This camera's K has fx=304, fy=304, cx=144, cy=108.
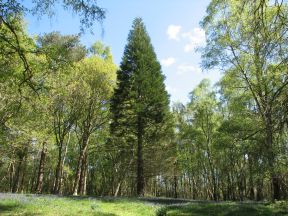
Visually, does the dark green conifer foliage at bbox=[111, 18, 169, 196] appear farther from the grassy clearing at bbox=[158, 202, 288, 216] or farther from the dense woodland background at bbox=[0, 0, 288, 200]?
the grassy clearing at bbox=[158, 202, 288, 216]

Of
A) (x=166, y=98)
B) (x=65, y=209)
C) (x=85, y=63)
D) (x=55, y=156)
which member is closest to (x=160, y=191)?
(x=55, y=156)

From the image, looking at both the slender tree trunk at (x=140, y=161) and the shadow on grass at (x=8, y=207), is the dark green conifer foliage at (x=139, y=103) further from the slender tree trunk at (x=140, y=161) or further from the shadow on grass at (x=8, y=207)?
the shadow on grass at (x=8, y=207)

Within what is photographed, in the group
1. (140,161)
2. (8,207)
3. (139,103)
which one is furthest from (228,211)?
(139,103)

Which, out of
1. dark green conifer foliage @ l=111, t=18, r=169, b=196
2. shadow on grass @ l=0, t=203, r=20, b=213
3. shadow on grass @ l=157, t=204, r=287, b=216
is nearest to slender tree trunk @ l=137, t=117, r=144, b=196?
dark green conifer foliage @ l=111, t=18, r=169, b=196

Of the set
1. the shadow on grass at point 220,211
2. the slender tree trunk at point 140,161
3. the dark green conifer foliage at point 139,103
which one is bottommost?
the shadow on grass at point 220,211

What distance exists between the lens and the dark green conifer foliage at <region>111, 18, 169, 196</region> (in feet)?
103

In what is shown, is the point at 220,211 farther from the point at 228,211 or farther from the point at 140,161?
the point at 140,161

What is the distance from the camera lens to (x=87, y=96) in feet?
97.7

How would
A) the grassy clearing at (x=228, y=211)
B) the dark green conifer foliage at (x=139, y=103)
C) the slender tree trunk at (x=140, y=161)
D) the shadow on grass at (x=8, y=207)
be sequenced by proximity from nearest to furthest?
the shadow on grass at (x=8, y=207), the grassy clearing at (x=228, y=211), the slender tree trunk at (x=140, y=161), the dark green conifer foliage at (x=139, y=103)

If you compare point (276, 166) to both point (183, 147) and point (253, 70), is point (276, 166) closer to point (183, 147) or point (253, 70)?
point (253, 70)

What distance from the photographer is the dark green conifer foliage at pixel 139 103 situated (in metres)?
31.3

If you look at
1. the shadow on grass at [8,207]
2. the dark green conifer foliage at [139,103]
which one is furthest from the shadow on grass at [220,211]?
the dark green conifer foliage at [139,103]

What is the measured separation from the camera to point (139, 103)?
31188 mm

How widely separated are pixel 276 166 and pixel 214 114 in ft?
101
